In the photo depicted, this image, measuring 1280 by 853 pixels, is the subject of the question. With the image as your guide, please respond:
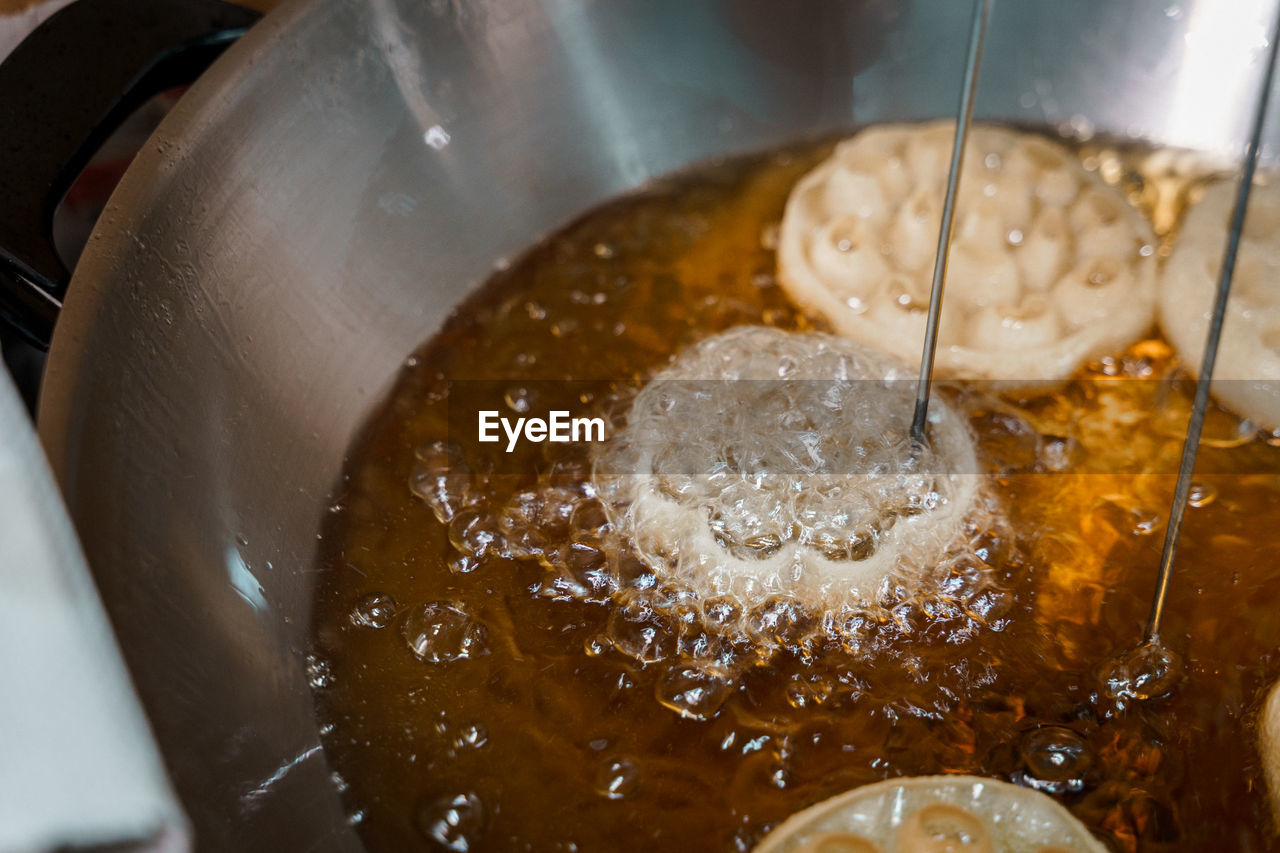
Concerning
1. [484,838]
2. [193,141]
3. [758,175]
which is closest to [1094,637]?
[484,838]

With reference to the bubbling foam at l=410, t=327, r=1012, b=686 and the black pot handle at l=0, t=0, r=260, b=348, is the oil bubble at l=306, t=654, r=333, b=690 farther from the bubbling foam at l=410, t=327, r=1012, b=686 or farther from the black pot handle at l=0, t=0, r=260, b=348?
the black pot handle at l=0, t=0, r=260, b=348

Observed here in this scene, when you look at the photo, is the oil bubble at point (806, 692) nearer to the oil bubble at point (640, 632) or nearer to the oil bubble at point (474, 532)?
the oil bubble at point (640, 632)

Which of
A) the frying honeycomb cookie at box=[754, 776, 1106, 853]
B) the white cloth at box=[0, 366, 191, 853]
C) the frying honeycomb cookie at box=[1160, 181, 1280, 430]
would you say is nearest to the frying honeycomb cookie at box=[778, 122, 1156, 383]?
the frying honeycomb cookie at box=[1160, 181, 1280, 430]

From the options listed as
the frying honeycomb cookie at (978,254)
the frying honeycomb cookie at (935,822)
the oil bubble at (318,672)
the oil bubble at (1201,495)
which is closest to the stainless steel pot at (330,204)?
the oil bubble at (318,672)

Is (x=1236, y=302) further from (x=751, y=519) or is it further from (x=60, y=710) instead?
(x=60, y=710)

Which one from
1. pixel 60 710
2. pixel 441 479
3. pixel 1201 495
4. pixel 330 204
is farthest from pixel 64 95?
pixel 1201 495
